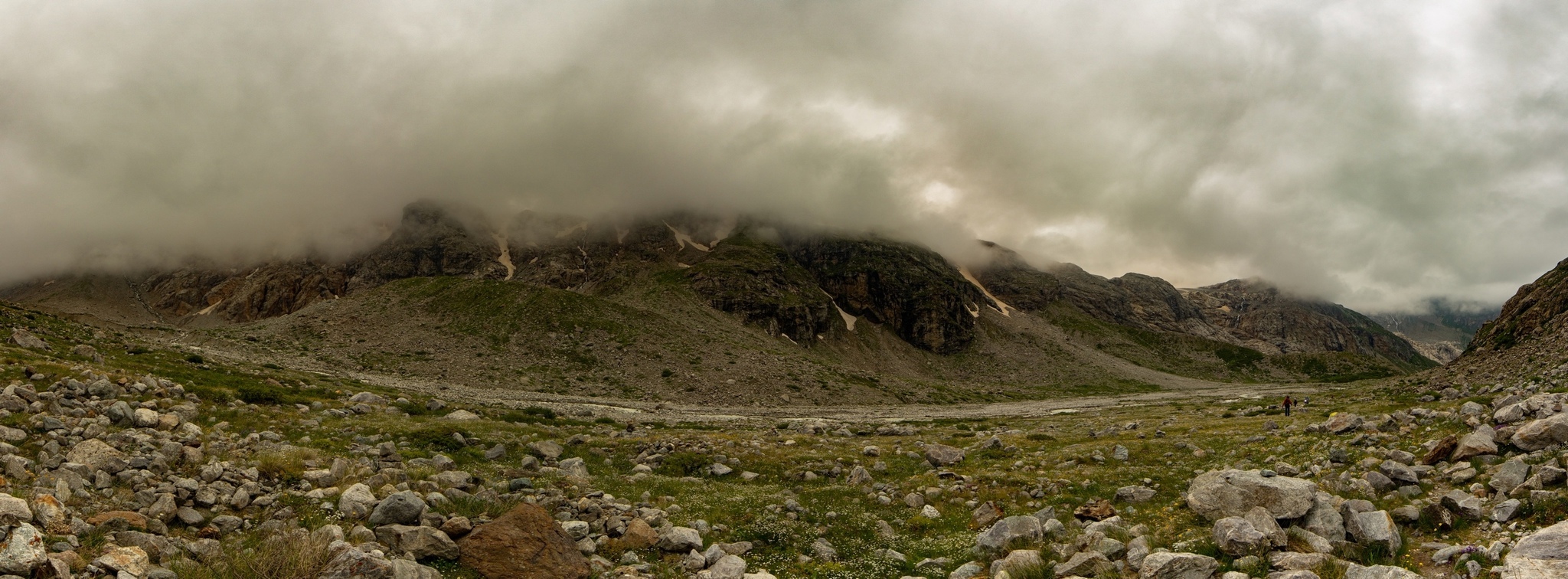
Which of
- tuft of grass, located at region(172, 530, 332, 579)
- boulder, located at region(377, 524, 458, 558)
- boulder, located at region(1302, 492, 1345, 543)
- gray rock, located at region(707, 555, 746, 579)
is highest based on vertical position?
boulder, located at region(1302, 492, 1345, 543)

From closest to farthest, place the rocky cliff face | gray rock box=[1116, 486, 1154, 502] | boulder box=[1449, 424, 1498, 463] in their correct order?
boulder box=[1449, 424, 1498, 463] → gray rock box=[1116, 486, 1154, 502] → the rocky cliff face

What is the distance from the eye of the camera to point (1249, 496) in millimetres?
13258

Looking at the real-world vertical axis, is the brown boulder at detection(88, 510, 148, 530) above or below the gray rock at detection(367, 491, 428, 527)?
above

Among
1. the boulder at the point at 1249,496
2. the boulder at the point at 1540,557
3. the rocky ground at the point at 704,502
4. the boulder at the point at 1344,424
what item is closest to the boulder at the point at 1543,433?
the rocky ground at the point at 704,502

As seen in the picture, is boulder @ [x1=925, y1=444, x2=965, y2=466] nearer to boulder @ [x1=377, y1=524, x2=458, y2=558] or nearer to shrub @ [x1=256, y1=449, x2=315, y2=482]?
boulder @ [x1=377, y1=524, x2=458, y2=558]

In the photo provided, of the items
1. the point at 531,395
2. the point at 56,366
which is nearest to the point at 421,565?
the point at 56,366

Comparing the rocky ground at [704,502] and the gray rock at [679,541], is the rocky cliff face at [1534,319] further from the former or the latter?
the gray rock at [679,541]

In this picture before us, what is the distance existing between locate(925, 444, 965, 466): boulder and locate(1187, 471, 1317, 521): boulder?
47.1 ft

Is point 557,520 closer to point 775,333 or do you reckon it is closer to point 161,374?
point 161,374

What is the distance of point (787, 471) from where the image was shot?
2606cm

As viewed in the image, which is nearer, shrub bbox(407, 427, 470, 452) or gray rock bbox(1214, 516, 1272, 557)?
gray rock bbox(1214, 516, 1272, 557)

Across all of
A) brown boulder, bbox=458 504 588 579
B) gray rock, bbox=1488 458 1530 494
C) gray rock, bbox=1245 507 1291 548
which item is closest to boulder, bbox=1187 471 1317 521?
gray rock, bbox=1245 507 1291 548

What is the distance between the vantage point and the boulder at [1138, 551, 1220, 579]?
417 inches

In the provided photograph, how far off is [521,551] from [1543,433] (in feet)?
77.4
